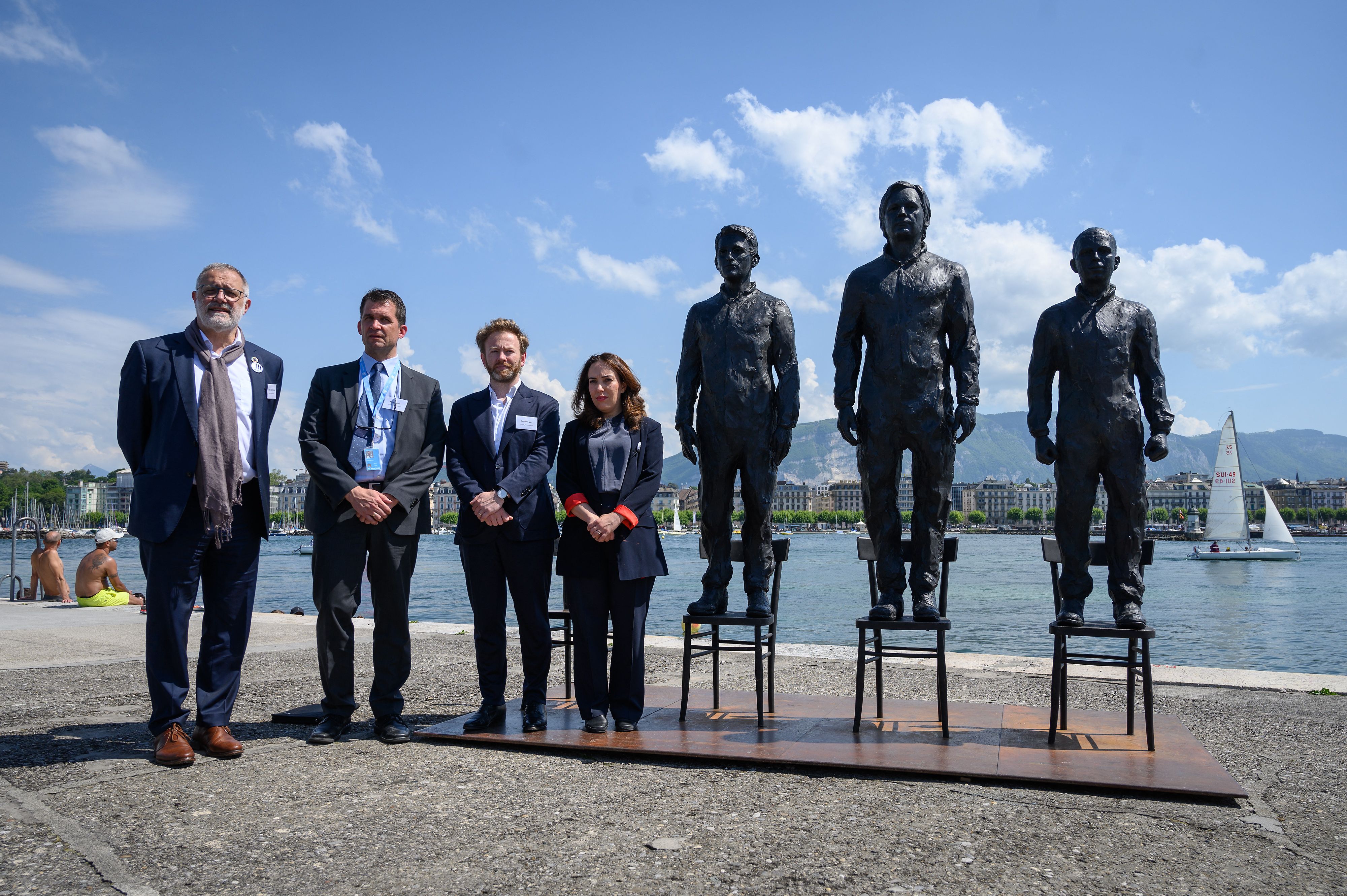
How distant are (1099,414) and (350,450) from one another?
15.6 feet

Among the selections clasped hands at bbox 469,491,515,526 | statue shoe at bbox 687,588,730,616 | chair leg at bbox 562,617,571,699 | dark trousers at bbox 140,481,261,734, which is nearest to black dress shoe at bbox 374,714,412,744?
dark trousers at bbox 140,481,261,734

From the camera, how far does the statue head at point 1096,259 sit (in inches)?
228

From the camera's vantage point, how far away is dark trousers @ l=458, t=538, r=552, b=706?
5.66 meters

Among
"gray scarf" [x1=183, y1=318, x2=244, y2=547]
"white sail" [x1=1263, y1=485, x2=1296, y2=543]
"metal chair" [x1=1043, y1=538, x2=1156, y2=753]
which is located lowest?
"white sail" [x1=1263, y1=485, x2=1296, y2=543]

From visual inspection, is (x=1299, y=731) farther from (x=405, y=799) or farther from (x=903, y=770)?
(x=405, y=799)

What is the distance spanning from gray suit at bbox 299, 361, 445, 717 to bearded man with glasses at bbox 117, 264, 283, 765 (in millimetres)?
362

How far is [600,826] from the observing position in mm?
3861

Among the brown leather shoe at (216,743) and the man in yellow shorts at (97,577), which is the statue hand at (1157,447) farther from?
the man in yellow shorts at (97,577)

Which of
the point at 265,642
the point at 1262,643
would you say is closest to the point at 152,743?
the point at 265,642

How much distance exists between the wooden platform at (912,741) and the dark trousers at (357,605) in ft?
1.46

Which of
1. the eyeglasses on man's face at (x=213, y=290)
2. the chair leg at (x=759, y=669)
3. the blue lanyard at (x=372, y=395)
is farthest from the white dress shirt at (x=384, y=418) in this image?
the chair leg at (x=759, y=669)

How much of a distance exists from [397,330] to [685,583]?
4318cm

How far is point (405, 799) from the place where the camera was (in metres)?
4.20

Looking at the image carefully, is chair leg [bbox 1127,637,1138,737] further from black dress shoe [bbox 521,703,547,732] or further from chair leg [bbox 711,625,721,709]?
black dress shoe [bbox 521,703,547,732]
